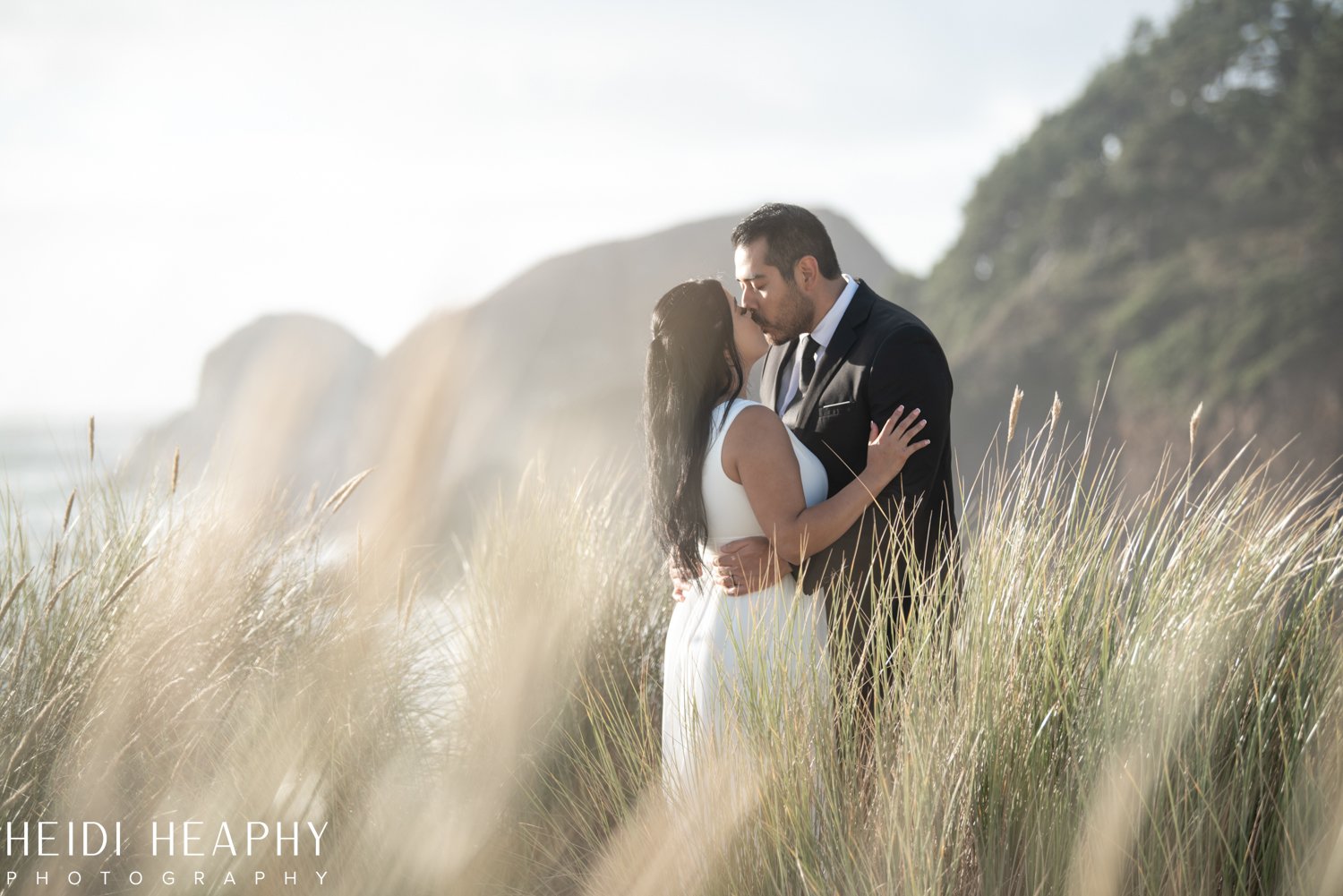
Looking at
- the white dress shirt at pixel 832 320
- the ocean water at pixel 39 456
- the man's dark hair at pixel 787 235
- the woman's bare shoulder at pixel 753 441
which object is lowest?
the ocean water at pixel 39 456

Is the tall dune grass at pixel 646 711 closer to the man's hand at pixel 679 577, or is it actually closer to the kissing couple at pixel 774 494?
the kissing couple at pixel 774 494

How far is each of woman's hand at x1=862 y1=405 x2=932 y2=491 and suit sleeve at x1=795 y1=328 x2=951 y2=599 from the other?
0.19 m

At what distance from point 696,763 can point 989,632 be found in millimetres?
696

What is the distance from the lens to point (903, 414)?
3104mm

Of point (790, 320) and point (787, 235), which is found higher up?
point (787, 235)

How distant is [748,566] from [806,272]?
3.43 feet

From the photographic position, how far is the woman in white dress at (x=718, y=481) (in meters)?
2.76

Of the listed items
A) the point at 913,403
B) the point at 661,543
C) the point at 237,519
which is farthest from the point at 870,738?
the point at 237,519

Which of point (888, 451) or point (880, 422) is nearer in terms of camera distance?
point (888, 451)

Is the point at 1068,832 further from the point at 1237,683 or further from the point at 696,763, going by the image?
the point at 696,763

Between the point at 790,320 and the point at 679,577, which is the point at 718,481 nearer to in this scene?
the point at 679,577

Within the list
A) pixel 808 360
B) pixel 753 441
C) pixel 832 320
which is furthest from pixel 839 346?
pixel 753 441

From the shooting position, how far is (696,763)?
2395 millimetres

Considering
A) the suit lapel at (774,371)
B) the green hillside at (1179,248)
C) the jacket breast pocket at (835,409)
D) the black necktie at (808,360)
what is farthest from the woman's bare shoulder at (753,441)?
the green hillside at (1179,248)
